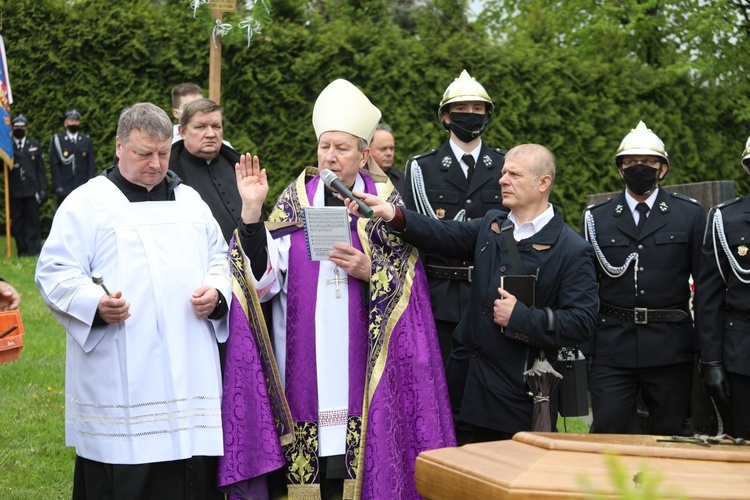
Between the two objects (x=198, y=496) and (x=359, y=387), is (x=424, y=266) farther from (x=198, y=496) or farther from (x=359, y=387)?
(x=198, y=496)

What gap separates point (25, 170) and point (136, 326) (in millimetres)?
11728

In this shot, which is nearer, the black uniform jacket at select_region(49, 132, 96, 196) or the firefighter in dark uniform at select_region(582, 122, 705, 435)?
the firefighter in dark uniform at select_region(582, 122, 705, 435)

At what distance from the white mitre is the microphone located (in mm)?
455

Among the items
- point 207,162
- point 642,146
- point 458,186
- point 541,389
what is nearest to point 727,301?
point 642,146

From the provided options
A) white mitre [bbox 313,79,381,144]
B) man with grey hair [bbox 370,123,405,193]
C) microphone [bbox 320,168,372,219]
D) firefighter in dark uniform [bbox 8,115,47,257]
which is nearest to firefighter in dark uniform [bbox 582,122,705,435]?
white mitre [bbox 313,79,381,144]

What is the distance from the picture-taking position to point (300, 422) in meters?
5.34

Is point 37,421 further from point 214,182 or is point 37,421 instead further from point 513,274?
point 513,274

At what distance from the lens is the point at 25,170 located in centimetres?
1566

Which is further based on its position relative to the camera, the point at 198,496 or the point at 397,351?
the point at 397,351

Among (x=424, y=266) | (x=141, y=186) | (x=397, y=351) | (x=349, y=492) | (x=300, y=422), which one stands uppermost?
(x=141, y=186)

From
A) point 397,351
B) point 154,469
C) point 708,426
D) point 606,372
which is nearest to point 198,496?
point 154,469

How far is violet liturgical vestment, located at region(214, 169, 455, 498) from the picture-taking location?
511 centimetres

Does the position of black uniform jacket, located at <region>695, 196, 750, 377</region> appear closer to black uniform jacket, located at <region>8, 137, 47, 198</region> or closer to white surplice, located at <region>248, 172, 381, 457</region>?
white surplice, located at <region>248, 172, 381, 457</region>

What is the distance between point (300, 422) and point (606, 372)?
1.86m
